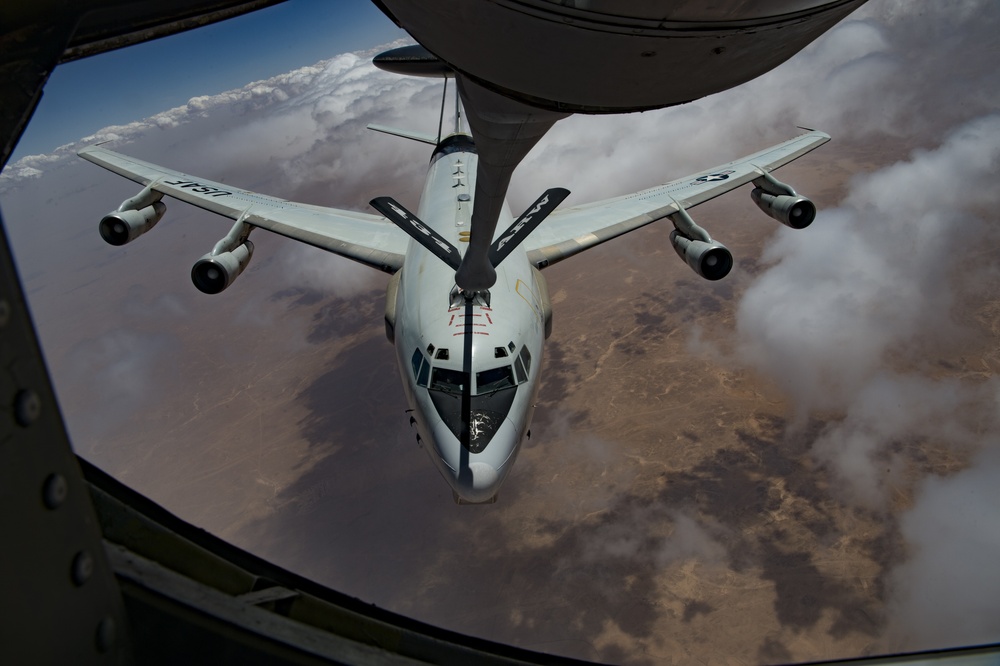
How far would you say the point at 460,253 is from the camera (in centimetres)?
1728

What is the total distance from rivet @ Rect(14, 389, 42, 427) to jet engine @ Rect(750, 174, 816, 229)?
2488cm

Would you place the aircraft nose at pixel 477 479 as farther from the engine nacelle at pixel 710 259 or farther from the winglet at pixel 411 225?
the engine nacelle at pixel 710 259

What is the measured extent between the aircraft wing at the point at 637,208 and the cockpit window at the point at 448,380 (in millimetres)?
8864

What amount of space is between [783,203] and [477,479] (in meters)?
19.2

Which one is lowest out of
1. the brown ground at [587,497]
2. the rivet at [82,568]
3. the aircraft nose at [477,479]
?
the brown ground at [587,497]

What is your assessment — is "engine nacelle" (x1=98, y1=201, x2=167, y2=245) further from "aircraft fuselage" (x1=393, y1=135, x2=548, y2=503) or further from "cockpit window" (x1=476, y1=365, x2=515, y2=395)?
"cockpit window" (x1=476, y1=365, x2=515, y2=395)

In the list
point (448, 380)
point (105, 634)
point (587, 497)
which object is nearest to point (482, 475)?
point (448, 380)

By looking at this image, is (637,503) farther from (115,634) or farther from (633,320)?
(115,634)

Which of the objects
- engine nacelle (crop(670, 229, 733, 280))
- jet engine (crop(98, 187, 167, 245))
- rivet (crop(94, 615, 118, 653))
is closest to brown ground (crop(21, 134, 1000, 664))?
engine nacelle (crop(670, 229, 733, 280))

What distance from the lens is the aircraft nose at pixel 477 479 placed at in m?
14.0

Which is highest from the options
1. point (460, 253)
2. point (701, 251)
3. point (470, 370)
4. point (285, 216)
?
point (460, 253)

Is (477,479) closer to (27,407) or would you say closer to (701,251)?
(27,407)

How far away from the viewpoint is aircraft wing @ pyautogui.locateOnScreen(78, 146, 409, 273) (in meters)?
22.7

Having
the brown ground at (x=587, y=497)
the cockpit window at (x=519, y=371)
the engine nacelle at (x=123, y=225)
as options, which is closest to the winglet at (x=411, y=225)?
the cockpit window at (x=519, y=371)
